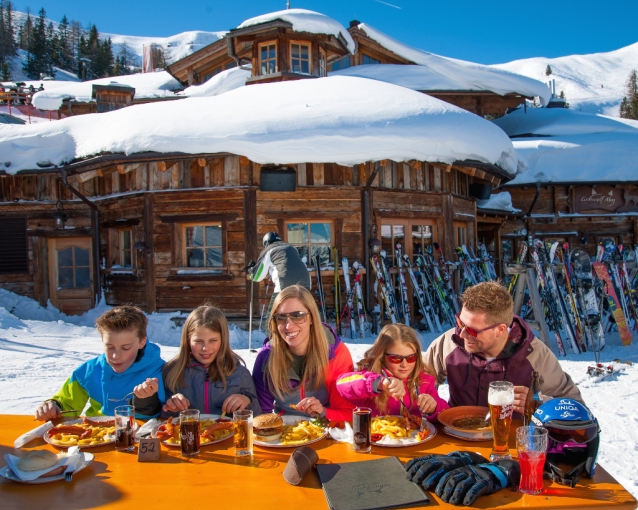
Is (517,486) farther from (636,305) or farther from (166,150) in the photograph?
(636,305)

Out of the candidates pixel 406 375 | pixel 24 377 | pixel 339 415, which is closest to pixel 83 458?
pixel 339 415

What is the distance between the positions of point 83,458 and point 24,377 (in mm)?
5112

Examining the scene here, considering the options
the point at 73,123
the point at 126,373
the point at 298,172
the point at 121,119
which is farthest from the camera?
the point at 73,123

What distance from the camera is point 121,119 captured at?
10578 millimetres

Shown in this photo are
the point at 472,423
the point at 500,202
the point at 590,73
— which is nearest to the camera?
the point at 472,423

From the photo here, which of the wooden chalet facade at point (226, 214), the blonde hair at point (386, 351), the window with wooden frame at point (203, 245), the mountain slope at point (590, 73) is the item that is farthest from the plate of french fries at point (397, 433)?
the mountain slope at point (590, 73)

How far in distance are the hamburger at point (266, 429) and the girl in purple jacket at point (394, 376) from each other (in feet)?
1.68

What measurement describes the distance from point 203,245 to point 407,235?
4.13 m

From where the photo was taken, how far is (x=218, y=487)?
6.58 feet

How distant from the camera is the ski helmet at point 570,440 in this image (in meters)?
2.02

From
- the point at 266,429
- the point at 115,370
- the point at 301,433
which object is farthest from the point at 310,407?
the point at 115,370

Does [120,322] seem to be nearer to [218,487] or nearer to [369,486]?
[218,487]

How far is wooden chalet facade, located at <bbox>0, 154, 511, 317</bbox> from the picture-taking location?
994 centimetres

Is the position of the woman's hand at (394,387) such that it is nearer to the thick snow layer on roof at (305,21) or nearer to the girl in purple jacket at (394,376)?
the girl in purple jacket at (394,376)
